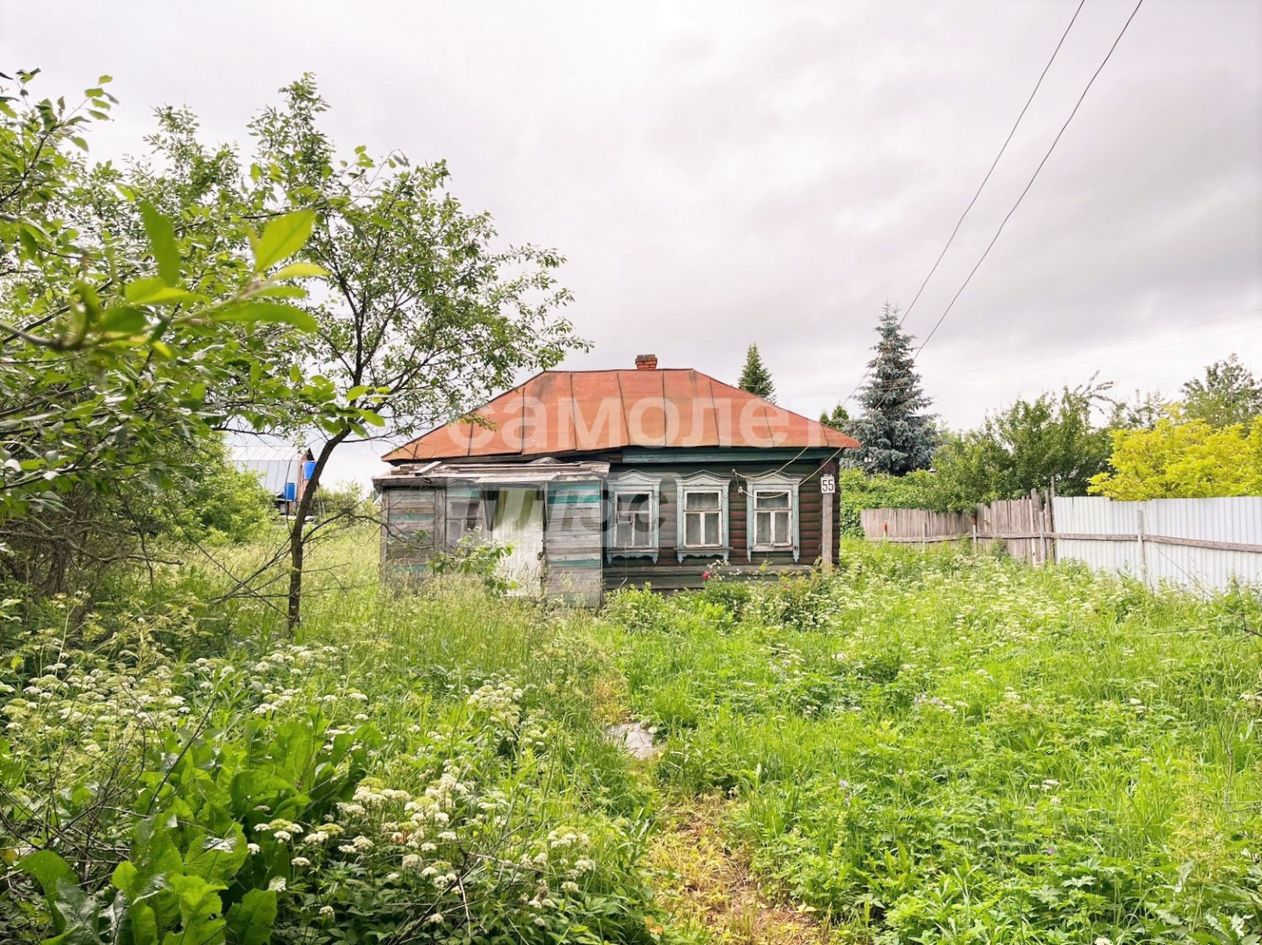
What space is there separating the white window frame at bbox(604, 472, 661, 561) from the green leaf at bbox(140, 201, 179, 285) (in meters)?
11.8

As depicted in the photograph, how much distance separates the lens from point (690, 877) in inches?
135

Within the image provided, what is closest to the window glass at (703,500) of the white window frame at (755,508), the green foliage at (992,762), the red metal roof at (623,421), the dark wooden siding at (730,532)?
the dark wooden siding at (730,532)

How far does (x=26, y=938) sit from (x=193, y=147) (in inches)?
247

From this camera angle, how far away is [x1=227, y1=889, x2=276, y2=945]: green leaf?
1.98 meters

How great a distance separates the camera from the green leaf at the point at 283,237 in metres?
0.71

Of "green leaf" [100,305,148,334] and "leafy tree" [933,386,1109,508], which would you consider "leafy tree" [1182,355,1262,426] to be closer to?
"leafy tree" [933,386,1109,508]

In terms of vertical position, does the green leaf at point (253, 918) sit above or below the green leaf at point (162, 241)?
below

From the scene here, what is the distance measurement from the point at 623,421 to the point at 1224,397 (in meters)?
26.7

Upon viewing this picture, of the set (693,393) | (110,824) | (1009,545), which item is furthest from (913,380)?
(110,824)

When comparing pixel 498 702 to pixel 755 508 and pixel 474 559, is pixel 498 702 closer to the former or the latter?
pixel 474 559

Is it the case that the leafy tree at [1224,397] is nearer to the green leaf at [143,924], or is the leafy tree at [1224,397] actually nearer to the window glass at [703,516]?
the window glass at [703,516]

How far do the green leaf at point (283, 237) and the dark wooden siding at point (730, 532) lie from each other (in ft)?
39.0

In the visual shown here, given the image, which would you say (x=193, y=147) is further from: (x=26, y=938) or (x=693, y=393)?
(x=693, y=393)

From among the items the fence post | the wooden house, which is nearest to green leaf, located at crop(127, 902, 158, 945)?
the wooden house
